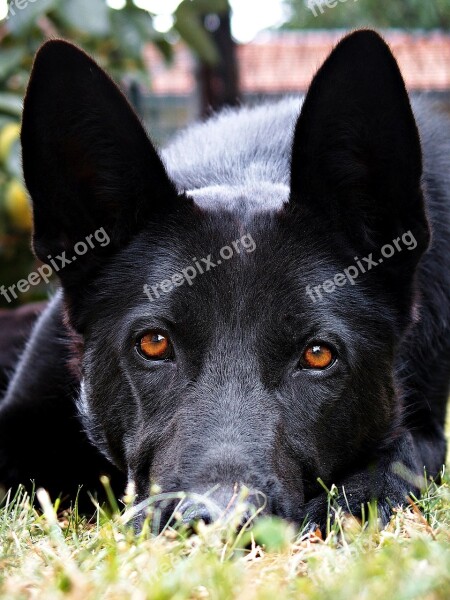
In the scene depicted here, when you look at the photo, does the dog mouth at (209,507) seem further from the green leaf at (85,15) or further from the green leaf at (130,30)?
the green leaf at (130,30)

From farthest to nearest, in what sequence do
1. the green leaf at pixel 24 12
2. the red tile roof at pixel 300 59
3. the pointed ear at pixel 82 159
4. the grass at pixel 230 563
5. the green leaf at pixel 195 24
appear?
the red tile roof at pixel 300 59 → the green leaf at pixel 195 24 → the green leaf at pixel 24 12 → the pointed ear at pixel 82 159 → the grass at pixel 230 563

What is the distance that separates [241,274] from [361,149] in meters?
0.52

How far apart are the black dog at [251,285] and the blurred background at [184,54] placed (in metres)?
0.26

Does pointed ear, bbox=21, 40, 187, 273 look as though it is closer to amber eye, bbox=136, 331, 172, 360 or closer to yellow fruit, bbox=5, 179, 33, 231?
amber eye, bbox=136, 331, 172, 360

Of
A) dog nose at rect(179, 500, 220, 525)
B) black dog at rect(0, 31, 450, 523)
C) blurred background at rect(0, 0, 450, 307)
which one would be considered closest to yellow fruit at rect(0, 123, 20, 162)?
blurred background at rect(0, 0, 450, 307)

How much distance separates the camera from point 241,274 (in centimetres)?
216

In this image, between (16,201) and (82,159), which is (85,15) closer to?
(16,201)

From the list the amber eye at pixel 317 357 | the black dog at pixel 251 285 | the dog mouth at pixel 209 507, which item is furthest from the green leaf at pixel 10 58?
the dog mouth at pixel 209 507

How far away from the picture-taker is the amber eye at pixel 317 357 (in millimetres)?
2117

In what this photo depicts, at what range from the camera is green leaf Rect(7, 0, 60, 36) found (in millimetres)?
4375

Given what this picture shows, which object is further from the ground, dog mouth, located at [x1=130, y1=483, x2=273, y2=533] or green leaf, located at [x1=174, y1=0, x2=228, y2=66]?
green leaf, located at [x1=174, y1=0, x2=228, y2=66]

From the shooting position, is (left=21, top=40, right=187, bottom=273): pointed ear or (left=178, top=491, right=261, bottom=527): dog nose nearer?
(left=178, top=491, right=261, bottom=527): dog nose

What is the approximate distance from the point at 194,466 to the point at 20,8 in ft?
11.1

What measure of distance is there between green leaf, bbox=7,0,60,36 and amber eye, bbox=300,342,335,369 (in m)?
3.04
